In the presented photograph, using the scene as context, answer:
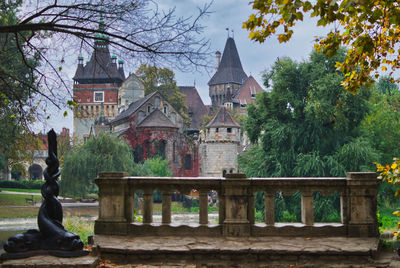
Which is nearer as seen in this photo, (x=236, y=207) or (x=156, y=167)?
(x=236, y=207)

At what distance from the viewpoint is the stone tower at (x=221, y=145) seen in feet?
161

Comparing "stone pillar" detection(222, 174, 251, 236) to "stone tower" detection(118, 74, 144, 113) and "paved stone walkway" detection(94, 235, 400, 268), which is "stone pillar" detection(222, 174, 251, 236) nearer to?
"paved stone walkway" detection(94, 235, 400, 268)

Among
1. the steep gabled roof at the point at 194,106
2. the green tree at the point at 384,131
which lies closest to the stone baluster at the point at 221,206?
the green tree at the point at 384,131

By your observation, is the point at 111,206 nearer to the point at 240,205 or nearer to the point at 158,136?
the point at 240,205

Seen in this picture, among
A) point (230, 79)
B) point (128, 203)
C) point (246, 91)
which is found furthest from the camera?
point (230, 79)

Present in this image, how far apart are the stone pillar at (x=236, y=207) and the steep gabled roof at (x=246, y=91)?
81440 millimetres

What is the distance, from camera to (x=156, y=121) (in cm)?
5028

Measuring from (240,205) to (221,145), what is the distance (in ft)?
137

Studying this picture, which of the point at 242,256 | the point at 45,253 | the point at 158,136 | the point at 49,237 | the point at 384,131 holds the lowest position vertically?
the point at 242,256

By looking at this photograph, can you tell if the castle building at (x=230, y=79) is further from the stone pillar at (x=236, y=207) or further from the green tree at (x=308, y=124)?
the stone pillar at (x=236, y=207)

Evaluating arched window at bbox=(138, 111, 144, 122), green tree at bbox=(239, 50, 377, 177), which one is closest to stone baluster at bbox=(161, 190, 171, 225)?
green tree at bbox=(239, 50, 377, 177)

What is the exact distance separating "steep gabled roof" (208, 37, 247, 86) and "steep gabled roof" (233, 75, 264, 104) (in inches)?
144

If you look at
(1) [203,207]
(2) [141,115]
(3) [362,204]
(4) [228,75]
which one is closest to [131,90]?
(2) [141,115]

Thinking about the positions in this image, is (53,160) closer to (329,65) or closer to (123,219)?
(123,219)
